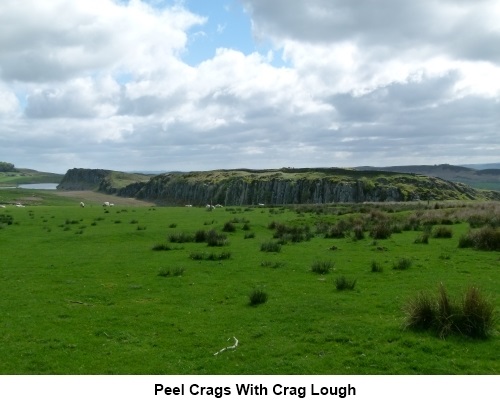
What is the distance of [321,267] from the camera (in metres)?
19.8

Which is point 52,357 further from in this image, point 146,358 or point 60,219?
point 60,219

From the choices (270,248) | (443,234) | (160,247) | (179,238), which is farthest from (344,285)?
(443,234)

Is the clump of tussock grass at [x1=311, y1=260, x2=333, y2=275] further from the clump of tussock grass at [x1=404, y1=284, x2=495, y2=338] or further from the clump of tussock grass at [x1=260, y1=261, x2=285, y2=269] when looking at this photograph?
the clump of tussock grass at [x1=404, y1=284, x2=495, y2=338]

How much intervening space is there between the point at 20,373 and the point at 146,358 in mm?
2457

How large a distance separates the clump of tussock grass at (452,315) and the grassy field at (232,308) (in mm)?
238

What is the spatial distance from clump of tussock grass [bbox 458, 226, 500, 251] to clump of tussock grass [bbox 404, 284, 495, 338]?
1480cm

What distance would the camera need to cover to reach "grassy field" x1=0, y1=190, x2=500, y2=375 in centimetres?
997

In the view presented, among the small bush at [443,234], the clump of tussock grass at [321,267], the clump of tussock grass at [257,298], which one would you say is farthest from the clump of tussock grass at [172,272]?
the small bush at [443,234]

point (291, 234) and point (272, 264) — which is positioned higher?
point (291, 234)

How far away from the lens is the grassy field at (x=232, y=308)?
9969mm

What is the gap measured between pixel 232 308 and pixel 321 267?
651 centimetres

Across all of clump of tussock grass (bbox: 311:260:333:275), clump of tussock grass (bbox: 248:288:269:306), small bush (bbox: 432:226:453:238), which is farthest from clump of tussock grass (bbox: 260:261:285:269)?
small bush (bbox: 432:226:453:238)

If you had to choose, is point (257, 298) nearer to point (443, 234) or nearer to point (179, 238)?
point (179, 238)

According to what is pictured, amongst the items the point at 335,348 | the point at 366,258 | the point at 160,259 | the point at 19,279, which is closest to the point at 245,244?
the point at 160,259
